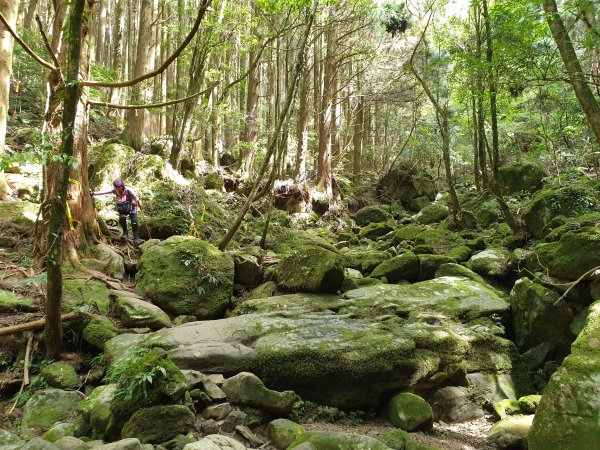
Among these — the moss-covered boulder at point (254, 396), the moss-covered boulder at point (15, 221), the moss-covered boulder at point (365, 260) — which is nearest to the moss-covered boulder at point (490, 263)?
the moss-covered boulder at point (365, 260)

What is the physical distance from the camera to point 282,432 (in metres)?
4.00

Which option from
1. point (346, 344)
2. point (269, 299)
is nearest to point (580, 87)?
point (346, 344)

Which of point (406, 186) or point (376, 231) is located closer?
point (376, 231)

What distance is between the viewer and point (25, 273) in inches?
271

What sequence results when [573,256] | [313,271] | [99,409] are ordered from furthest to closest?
[313,271], [573,256], [99,409]

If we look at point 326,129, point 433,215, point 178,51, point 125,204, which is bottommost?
point 125,204

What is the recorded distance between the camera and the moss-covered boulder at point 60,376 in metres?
5.00

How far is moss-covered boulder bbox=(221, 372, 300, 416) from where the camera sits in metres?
4.40

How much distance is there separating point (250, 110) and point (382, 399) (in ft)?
44.6

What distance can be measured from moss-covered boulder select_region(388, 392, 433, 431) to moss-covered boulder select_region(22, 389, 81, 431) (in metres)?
3.55

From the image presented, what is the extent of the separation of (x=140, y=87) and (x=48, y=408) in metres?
13.6

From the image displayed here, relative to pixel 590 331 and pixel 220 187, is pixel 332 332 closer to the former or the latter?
pixel 590 331

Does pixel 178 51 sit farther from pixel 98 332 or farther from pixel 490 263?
pixel 490 263

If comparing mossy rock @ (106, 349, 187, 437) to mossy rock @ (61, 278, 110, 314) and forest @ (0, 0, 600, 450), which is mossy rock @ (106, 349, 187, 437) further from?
mossy rock @ (61, 278, 110, 314)
